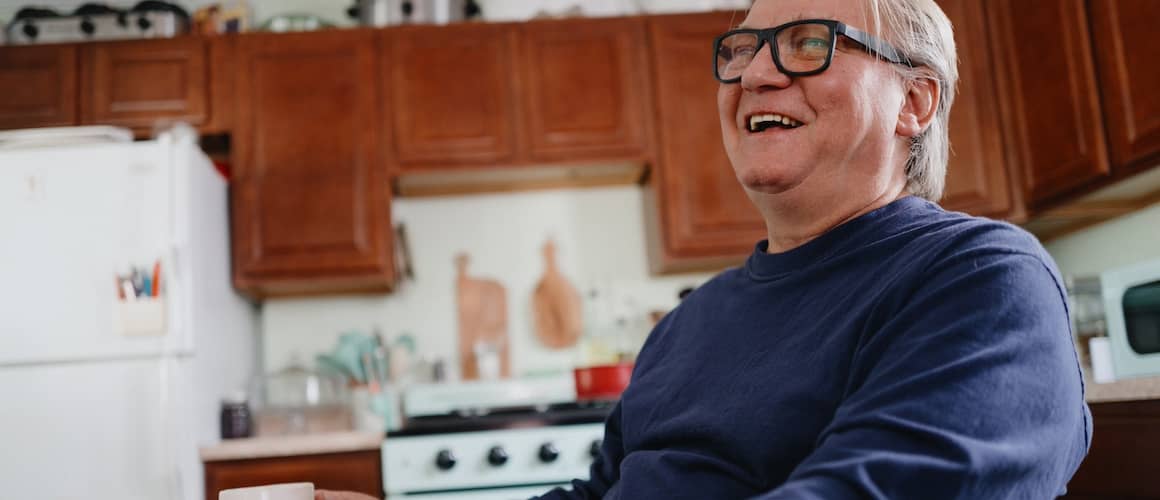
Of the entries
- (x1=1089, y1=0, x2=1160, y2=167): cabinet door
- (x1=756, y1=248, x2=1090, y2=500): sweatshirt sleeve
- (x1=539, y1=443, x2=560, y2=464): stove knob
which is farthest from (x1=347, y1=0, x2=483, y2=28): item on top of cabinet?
(x1=756, y1=248, x2=1090, y2=500): sweatshirt sleeve

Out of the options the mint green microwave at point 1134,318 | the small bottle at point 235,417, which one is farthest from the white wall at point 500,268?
the mint green microwave at point 1134,318

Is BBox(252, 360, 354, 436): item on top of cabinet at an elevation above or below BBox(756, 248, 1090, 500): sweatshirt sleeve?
below

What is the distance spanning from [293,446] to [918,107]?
209 cm

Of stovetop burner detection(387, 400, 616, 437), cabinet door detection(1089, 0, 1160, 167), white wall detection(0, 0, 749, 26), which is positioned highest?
white wall detection(0, 0, 749, 26)

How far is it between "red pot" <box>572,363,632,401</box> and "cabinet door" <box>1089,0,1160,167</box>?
1361 millimetres

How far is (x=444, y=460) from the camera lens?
262cm

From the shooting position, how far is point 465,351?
11.2ft

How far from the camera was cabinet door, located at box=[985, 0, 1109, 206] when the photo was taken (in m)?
2.57

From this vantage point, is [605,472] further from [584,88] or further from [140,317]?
[584,88]

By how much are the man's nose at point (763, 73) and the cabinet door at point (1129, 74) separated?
1.69 metres

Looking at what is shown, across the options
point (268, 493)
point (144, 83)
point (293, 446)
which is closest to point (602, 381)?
point (293, 446)

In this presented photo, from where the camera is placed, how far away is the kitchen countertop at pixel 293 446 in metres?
2.69

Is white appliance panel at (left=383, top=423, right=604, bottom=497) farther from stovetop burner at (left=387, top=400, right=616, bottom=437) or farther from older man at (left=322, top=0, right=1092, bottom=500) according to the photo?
older man at (left=322, top=0, right=1092, bottom=500)

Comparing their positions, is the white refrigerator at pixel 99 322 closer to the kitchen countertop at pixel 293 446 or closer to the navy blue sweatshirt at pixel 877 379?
the kitchen countertop at pixel 293 446
